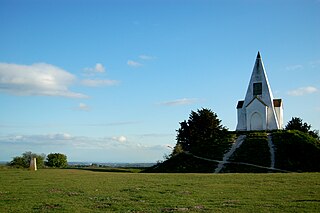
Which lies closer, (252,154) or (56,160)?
(252,154)

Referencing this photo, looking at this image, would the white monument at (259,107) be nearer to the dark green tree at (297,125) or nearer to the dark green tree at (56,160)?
the dark green tree at (297,125)

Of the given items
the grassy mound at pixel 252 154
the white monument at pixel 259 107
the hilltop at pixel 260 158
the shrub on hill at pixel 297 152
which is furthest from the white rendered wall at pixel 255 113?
Answer: the shrub on hill at pixel 297 152

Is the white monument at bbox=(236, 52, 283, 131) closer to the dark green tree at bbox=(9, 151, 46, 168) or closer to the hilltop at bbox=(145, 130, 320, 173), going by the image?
the hilltop at bbox=(145, 130, 320, 173)

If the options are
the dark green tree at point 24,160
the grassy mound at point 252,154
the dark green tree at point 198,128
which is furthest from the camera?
the dark green tree at point 198,128

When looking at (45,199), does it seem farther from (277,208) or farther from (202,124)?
(202,124)

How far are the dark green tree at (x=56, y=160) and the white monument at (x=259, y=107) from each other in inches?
1308

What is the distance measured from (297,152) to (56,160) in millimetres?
44265

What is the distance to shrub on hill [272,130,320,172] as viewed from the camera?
40.7 m

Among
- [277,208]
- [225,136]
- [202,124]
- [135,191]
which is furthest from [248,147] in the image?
[277,208]

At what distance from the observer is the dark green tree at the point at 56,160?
69688 millimetres

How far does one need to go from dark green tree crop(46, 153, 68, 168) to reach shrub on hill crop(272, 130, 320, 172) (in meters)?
40.0

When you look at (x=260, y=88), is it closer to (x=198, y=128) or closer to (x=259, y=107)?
(x=259, y=107)

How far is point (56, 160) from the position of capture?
6988cm

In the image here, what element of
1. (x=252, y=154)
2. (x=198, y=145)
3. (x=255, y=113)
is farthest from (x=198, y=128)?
(x=252, y=154)
